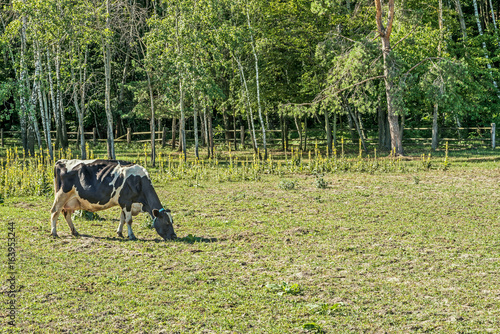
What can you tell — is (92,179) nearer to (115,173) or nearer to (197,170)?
(115,173)

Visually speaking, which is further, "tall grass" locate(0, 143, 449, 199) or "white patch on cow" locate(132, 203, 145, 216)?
"tall grass" locate(0, 143, 449, 199)

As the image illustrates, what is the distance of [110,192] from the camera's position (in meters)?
11.0

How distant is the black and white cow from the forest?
1019 centimetres

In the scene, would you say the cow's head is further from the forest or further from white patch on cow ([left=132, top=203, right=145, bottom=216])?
the forest

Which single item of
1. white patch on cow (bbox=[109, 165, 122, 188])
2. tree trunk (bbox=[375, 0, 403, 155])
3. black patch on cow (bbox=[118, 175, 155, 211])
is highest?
tree trunk (bbox=[375, 0, 403, 155])

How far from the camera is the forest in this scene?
25.1 meters

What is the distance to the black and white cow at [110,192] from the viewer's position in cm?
1103

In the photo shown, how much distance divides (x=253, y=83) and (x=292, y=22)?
4.09 m

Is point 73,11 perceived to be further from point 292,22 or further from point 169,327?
point 169,327

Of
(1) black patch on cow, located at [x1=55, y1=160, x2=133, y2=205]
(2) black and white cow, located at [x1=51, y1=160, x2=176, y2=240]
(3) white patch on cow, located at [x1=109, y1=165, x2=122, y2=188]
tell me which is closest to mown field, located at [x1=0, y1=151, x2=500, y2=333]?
(2) black and white cow, located at [x1=51, y1=160, x2=176, y2=240]

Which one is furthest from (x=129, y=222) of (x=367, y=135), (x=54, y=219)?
(x=367, y=135)

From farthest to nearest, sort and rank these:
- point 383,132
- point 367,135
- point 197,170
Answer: point 367,135
point 383,132
point 197,170

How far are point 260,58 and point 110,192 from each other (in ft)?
72.6

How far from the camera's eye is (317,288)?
8.22m
